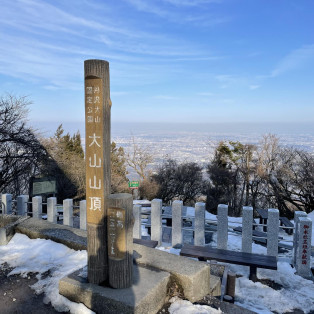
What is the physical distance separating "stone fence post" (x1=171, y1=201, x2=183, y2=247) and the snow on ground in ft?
7.44

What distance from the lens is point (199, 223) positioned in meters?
5.65

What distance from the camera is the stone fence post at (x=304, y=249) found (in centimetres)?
485

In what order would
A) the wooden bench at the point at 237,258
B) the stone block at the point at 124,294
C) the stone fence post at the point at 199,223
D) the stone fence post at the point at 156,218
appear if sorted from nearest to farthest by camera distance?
the stone block at the point at 124,294, the wooden bench at the point at 237,258, the stone fence post at the point at 199,223, the stone fence post at the point at 156,218

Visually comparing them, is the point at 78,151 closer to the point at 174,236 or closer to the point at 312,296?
the point at 174,236

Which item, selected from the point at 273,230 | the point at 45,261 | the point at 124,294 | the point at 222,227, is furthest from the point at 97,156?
the point at 273,230

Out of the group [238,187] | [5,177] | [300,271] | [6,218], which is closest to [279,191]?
[238,187]

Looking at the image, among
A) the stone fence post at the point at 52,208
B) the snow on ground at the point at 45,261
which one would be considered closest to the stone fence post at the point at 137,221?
the snow on ground at the point at 45,261

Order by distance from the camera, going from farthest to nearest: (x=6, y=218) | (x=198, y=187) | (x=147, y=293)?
1. (x=198, y=187)
2. (x=6, y=218)
3. (x=147, y=293)

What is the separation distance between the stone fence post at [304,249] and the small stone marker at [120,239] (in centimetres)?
353

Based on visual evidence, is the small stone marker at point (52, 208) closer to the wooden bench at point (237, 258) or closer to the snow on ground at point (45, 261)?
the snow on ground at point (45, 261)

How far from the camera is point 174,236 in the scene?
232 inches

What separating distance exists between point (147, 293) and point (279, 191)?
20.1 m

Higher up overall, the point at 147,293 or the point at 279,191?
the point at 147,293

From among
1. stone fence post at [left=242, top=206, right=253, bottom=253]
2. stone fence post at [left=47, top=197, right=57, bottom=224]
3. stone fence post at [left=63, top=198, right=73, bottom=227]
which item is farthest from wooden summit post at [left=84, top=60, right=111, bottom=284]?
stone fence post at [left=47, top=197, right=57, bottom=224]
